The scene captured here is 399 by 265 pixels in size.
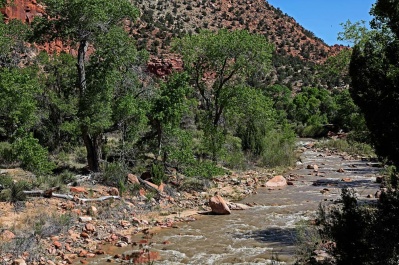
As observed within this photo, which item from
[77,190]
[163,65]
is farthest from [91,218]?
[163,65]

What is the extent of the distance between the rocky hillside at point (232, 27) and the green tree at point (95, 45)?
34250 millimetres

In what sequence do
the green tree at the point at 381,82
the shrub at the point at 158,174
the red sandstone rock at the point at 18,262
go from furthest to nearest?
the shrub at the point at 158,174
the red sandstone rock at the point at 18,262
the green tree at the point at 381,82

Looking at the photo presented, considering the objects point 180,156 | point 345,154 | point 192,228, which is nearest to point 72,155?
point 180,156

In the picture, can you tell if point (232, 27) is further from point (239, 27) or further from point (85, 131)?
point (85, 131)

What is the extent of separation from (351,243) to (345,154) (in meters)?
28.9

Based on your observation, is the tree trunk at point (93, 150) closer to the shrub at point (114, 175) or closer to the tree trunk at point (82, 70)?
the shrub at point (114, 175)

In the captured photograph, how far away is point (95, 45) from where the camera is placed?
16.5m

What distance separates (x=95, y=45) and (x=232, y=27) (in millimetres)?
52479

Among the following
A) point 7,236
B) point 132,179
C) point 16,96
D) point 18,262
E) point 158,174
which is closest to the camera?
point 18,262

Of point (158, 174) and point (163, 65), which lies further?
point (163, 65)

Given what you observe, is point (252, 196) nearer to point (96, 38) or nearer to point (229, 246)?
point (229, 246)

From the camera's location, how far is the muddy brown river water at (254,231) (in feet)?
33.4

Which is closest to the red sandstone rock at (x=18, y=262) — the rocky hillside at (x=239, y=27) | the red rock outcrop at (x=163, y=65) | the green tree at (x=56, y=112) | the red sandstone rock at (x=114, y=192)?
the red sandstone rock at (x=114, y=192)

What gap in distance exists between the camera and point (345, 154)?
33969mm
